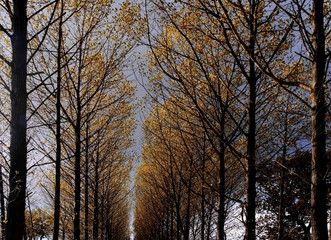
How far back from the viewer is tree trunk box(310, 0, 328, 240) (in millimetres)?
2010

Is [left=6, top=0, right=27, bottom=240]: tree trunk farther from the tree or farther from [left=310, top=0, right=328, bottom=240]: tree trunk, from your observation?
[left=310, top=0, right=328, bottom=240]: tree trunk

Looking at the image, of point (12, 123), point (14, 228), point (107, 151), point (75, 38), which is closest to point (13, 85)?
point (12, 123)

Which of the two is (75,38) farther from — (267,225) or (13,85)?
(267,225)

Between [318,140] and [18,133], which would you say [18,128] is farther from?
[318,140]

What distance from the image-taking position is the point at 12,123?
2.84m

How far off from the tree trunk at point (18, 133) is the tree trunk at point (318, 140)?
268 cm

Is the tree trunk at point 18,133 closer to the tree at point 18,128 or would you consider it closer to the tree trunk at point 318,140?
the tree at point 18,128

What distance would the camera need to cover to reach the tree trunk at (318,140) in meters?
2.01

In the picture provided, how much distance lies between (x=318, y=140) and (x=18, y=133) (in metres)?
2.87

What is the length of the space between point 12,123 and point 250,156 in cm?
261

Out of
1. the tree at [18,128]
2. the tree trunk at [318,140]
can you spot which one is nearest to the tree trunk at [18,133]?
the tree at [18,128]

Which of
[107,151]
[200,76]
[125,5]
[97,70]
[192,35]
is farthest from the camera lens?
[107,151]

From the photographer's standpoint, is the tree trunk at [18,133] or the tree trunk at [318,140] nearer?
the tree trunk at [318,140]

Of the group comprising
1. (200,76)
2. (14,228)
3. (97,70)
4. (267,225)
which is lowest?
(267,225)
